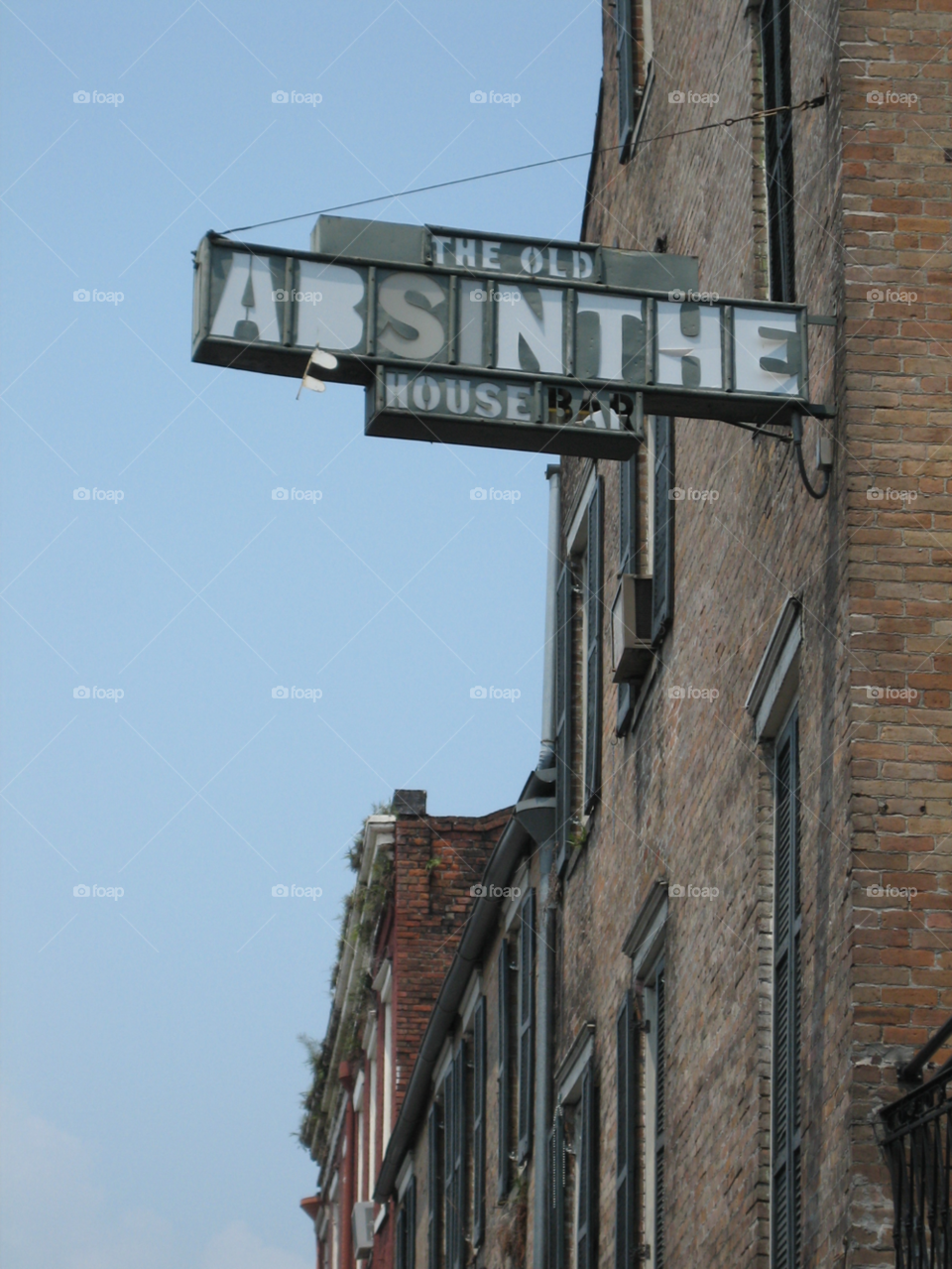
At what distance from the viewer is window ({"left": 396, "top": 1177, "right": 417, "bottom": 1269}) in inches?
934

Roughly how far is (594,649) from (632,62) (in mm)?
4065

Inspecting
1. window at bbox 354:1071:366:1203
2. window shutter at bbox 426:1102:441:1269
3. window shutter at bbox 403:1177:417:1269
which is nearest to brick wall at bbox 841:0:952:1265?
window shutter at bbox 426:1102:441:1269

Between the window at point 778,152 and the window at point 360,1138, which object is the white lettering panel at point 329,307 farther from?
the window at point 360,1138

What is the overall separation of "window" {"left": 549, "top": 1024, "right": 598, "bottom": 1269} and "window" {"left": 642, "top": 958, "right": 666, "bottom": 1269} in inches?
56.7

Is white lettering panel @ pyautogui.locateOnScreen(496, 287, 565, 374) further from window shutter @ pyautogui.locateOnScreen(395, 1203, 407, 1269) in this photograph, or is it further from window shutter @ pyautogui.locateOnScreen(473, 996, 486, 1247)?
window shutter @ pyautogui.locateOnScreen(395, 1203, 407, 1269)

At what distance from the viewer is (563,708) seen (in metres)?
16.5

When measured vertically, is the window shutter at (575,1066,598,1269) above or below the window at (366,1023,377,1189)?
below

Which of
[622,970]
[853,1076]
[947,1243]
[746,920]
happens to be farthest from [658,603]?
[947,1243]

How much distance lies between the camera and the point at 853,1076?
795cm

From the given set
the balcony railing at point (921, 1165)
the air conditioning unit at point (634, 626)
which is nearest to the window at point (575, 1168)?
the air conditioning unit at point (634, 626)

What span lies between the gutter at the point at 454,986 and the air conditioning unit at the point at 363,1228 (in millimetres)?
1920

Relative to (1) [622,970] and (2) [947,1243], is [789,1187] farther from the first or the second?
(1) [622,970]

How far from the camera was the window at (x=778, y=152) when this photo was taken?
10453 millimetres

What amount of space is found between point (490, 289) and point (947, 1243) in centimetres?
459
